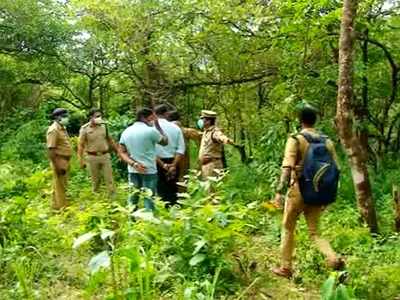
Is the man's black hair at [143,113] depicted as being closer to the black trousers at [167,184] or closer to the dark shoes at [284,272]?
the black trousers at [167,184]

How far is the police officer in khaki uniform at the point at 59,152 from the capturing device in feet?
31.6

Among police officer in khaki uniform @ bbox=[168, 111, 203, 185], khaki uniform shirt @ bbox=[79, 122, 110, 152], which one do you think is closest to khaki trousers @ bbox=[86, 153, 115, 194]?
khaki uniform shirt @ bbox=[79, 122, 110, 152]

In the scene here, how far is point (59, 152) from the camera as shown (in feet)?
32.2

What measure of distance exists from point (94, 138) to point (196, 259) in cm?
501

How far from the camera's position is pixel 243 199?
10773 millimetres

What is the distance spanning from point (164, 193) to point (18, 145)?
7777mm

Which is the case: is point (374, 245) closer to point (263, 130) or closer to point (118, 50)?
point (263, 130)

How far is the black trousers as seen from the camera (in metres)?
9.09

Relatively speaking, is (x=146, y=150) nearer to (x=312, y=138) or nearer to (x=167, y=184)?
(x=167, y=184)

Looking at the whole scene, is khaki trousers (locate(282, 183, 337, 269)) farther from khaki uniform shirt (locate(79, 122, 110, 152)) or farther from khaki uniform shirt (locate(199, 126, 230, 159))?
khaki uniform shirt (locate(79, 122, 110, 152))

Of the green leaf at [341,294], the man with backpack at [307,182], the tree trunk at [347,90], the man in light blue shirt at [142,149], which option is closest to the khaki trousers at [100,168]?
the man in light blue shirt at [142,149]

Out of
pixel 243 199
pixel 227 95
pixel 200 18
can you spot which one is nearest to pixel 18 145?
pixel 227 95

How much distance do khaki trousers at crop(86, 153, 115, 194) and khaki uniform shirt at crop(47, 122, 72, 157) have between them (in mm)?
576

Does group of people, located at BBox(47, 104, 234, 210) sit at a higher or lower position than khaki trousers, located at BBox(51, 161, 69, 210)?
higher
